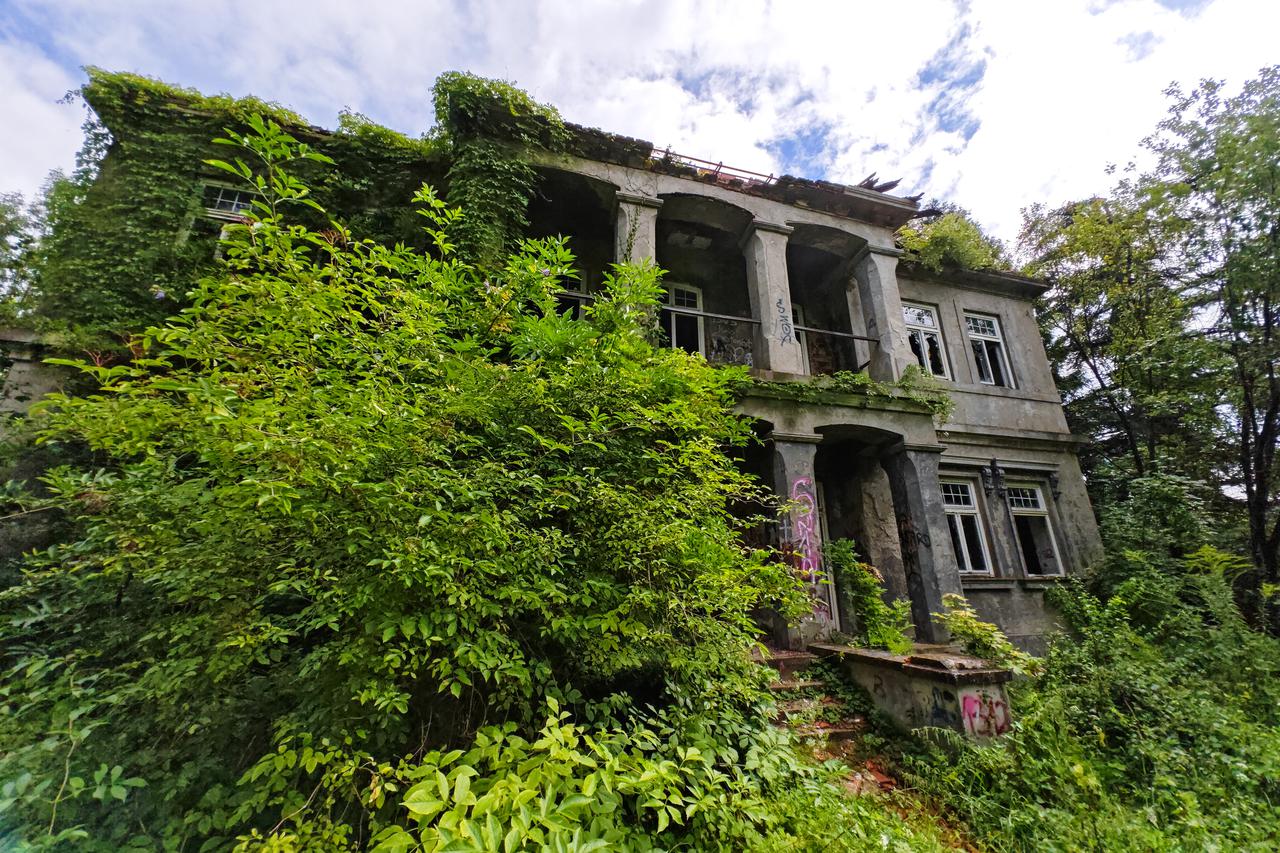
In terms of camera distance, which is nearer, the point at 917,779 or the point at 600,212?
the point at 917,779

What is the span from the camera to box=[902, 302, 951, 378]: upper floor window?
33.1 ft

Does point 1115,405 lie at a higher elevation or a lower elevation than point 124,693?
higher

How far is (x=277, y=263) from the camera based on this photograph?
2623mm

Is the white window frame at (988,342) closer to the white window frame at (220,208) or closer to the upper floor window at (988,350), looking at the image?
the upper floor window at (988,350)

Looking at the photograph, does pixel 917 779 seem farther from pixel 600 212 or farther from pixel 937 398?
pixel 600 212

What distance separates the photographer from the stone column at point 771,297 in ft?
25.5

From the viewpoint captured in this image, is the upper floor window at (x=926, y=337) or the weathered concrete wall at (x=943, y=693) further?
the upper floor window at (x=926, y=337)

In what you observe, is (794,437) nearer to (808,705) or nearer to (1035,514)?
(808,705)

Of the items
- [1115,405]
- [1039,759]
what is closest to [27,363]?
[1039,759]

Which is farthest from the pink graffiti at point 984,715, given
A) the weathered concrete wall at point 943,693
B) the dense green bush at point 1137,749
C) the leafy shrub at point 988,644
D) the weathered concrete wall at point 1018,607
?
the weathered concrete wall at point 1018,607

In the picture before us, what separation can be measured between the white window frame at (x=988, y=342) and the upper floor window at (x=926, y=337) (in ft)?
2.45

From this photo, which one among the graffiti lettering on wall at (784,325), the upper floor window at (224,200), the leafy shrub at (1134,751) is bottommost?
the leafy shrub at (1134,751)

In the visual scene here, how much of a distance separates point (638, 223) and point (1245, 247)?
10.8 metres

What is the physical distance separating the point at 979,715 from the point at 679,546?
11.6 ft
